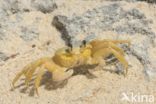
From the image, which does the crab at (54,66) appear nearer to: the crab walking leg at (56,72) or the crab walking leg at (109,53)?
the crab walking leg at (56,72)

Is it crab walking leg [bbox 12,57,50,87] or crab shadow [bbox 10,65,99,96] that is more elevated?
crab walking leg [bbox 12,57,50,87]


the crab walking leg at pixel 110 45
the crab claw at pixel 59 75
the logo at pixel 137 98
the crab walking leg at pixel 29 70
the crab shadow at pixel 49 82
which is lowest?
the logo at pixel 137 98

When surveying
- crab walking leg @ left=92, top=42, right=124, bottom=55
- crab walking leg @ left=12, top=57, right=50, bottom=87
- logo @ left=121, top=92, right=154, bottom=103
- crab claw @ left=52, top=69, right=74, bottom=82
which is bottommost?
logo @ left=121, top=92, right=154, bottom=103

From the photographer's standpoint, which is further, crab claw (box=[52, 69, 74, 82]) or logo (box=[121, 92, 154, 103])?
crab claw (box=[52, 69, 74, 82])

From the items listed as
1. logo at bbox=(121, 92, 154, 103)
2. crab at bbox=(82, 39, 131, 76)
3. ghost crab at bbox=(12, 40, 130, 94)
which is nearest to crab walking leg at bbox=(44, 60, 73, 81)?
ghost crab at bbox=(12, 40, 130, 94)

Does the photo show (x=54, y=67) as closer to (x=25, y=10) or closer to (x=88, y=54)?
(x=88, y=54)

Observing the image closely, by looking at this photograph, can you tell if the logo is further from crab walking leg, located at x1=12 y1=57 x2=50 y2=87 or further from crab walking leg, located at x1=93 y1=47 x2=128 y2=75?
crab walking leg, located at x1=12 y1=57 x2=50 y2=87

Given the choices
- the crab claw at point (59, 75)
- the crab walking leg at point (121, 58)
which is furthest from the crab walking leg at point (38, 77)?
the crab walking leg at point (121, 58)

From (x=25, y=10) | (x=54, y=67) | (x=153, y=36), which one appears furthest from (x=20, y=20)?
(x=153, y=36)
